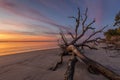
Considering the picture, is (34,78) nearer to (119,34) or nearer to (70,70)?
(70,70)

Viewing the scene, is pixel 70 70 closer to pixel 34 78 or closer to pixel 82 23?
pixel 34 78

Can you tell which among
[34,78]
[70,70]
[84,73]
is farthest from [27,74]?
[84,73]

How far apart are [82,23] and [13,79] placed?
6.42m

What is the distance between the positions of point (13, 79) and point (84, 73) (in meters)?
3.00

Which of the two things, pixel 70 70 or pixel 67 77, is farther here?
pixel 70 70

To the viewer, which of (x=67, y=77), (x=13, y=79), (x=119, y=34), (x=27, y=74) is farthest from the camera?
(x=119, y=34)

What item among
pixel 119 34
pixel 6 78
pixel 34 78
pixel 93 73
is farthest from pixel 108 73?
pixel 119 34

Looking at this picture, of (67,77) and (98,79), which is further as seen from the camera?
(98,79)

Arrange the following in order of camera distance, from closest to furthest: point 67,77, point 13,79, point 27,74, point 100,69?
point 67,77, point 100,69, point 13,79, point 27,74

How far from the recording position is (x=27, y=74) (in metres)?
5.62

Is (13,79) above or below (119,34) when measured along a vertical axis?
below

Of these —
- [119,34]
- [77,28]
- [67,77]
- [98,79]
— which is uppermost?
[119,34]

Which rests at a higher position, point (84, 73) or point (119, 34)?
point (119, 34)

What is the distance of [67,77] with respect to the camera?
159 inches
